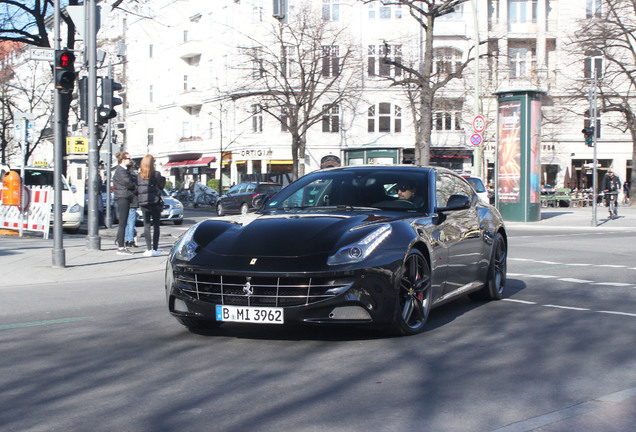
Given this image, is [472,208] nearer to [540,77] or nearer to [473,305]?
[473,305]

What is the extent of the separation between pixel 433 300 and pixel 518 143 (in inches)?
874

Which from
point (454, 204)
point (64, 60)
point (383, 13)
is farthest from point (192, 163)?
point (454, 204)

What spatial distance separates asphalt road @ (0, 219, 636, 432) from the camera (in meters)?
4.32

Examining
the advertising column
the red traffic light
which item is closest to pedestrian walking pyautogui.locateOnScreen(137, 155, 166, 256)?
the red traffic light

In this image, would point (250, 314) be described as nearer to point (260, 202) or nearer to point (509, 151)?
point (260, 202)

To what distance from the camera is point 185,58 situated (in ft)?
207

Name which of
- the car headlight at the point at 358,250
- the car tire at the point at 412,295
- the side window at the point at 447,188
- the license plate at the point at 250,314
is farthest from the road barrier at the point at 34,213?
the car headlight at the point at 358,250

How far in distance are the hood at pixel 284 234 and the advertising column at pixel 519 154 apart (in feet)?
73.1

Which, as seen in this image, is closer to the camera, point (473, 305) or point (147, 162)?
point (473, 305)

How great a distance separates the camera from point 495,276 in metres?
8.77

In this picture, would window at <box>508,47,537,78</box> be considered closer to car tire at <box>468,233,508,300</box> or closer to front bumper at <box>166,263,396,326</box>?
car tire at <box>468,233,508,300</box>

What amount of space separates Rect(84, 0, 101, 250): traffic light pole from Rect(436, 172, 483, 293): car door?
8371mm

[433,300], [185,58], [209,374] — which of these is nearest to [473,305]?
[433,300]

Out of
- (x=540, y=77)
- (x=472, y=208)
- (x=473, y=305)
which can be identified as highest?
(x=540, y=77)
